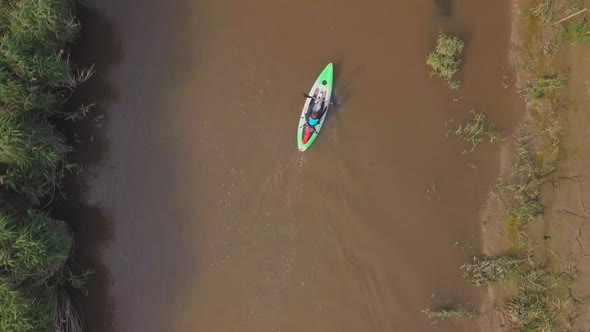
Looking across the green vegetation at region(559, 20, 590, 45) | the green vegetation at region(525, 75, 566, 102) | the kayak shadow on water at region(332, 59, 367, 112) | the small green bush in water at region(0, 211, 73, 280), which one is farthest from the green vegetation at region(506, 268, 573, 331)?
the small green bush in water at region(0, 211, 73, 280)

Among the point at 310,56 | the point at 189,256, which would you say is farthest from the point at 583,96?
the point at 189,256

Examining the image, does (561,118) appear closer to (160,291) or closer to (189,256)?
(189,256)

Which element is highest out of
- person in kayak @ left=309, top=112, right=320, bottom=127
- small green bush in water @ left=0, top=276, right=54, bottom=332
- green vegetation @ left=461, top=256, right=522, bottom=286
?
person in kayak @ left=309, top=112, right=320, bottom=127

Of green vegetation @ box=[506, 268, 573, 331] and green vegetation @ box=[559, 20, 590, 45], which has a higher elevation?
green vegetation @ box=[559, 20, 590, 45]

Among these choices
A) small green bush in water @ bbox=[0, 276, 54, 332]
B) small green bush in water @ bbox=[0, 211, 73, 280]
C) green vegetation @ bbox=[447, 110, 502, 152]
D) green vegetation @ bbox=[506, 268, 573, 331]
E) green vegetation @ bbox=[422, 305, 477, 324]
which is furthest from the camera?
green vegetation @ bbox=[447, 110, 502, 152]

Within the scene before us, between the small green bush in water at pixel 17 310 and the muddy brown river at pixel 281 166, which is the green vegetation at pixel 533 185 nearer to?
the muddy brown river at pixel 281 166

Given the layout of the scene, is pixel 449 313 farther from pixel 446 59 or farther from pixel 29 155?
pixel 29 155

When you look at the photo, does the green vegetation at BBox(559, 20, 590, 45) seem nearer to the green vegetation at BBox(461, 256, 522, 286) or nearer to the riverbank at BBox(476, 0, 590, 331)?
the riverbank at BBox(476, 0, 590, 331)
